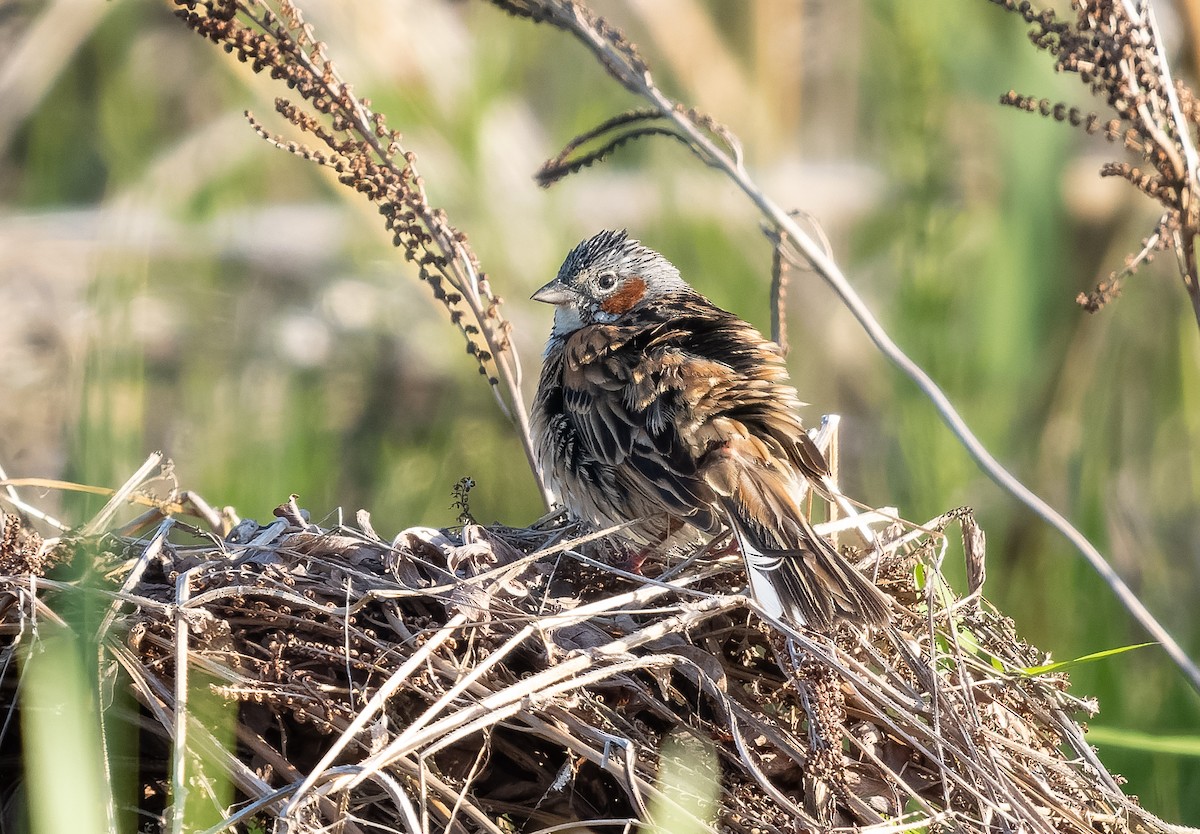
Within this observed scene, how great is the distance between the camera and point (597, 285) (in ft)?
13.2

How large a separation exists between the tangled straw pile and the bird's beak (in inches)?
62.4

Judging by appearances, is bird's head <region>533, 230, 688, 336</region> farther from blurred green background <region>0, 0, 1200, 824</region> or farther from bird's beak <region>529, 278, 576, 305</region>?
blurred green background <region>0, 0, 1200, 824</region>

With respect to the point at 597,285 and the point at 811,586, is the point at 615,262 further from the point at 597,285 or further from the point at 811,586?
the point at 811,586

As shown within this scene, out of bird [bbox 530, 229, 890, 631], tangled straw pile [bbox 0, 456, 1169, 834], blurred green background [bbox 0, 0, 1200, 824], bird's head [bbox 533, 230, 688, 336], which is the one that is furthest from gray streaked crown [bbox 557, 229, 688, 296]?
tangled straw pile [bbox 0, 456, 1169, 834]

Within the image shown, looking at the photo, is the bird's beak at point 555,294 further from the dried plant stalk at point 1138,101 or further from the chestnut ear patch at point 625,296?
the dried plant stalk at point 1138,101

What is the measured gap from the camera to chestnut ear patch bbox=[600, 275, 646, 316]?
4.04 meters

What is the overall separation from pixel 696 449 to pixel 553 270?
238 centimetres

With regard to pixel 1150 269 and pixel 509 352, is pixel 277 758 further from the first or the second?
pixel 1150 269

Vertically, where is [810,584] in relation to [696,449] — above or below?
below

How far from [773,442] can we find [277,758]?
1.32 m

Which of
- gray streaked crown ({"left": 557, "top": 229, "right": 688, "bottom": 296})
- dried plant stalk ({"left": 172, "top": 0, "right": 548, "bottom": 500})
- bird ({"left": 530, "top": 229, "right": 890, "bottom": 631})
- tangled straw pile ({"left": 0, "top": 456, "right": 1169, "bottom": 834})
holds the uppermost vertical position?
gray streaked crown ({"left": 557, "top": 229, "right": 688, "bottom": 296})

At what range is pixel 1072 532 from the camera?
2.78 metres

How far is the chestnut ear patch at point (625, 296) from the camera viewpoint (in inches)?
159

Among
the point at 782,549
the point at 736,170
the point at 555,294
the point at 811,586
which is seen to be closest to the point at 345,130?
the point at 736,170
